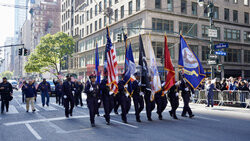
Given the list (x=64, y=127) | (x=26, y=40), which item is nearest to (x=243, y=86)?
(x=64, y=127)

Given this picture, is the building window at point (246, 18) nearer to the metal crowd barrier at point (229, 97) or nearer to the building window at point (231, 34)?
the building window at point (231, 34)

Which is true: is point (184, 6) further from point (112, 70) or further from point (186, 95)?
point (112, 70)

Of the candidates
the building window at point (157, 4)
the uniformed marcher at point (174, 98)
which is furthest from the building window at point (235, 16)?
the uniformed marcher at point (174, 98)

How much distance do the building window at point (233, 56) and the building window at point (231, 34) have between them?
209 centimetres

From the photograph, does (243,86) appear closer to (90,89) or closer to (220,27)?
(90,89)

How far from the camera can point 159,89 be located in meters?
10.1

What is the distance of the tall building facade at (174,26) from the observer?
1323 inches

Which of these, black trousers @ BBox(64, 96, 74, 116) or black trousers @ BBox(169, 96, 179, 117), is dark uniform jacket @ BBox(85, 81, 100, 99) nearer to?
black trousers @ BBox(64, 96, 74, 116)

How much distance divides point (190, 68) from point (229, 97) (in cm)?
674

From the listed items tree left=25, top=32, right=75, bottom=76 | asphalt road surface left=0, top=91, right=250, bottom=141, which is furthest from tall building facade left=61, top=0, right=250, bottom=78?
asphalt road surface left=0, top=91, right=250, bottom=141

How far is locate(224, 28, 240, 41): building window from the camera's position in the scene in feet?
132

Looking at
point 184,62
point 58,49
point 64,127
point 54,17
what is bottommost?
point 64,127

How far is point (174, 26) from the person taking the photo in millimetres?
34844

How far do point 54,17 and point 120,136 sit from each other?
96180 mm
